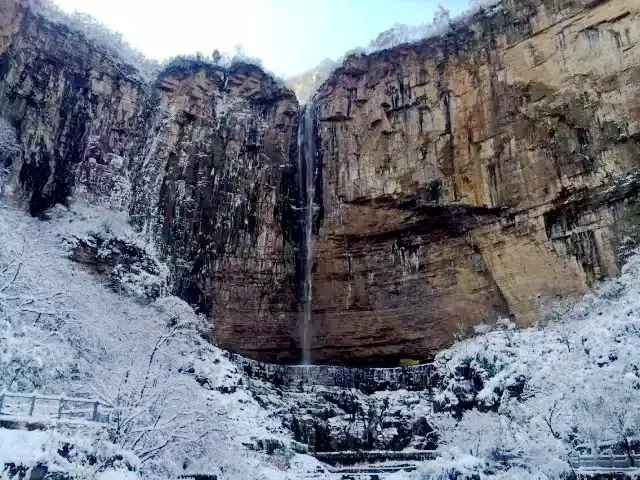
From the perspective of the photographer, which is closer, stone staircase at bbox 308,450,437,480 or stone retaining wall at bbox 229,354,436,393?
stone staircase at bbox 308,450,437,480

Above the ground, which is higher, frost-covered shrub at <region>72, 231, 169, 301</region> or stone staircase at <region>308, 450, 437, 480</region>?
frost-covered shrub at <region>72, 231, 169, 301</region>

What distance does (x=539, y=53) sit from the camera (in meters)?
24.7

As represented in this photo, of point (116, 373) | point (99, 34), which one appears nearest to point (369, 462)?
point (116, 373)

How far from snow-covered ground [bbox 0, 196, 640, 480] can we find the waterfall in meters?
5.41

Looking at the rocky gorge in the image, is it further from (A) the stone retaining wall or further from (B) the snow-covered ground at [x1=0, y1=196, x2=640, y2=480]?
(A) the stone retaining wall

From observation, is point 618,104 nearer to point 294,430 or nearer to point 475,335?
point 475,335

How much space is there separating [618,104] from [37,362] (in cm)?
2202

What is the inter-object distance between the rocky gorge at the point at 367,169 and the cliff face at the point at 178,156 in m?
0.09

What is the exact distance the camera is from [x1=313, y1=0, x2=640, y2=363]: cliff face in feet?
73.5

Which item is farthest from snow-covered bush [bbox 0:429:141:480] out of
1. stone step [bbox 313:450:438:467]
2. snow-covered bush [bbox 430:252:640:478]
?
stone step [bbox 313:450:438:467]

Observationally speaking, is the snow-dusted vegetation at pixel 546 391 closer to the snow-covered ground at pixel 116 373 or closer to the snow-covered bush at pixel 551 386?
the snow-covered bush at pixel 551 386

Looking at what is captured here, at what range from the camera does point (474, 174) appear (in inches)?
1015

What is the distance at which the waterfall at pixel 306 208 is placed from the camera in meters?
28.7

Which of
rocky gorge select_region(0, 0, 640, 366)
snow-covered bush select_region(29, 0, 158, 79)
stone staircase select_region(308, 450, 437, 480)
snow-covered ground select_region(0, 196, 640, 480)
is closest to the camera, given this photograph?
snow-covered ground select_region(0, 196, 640, 480)
